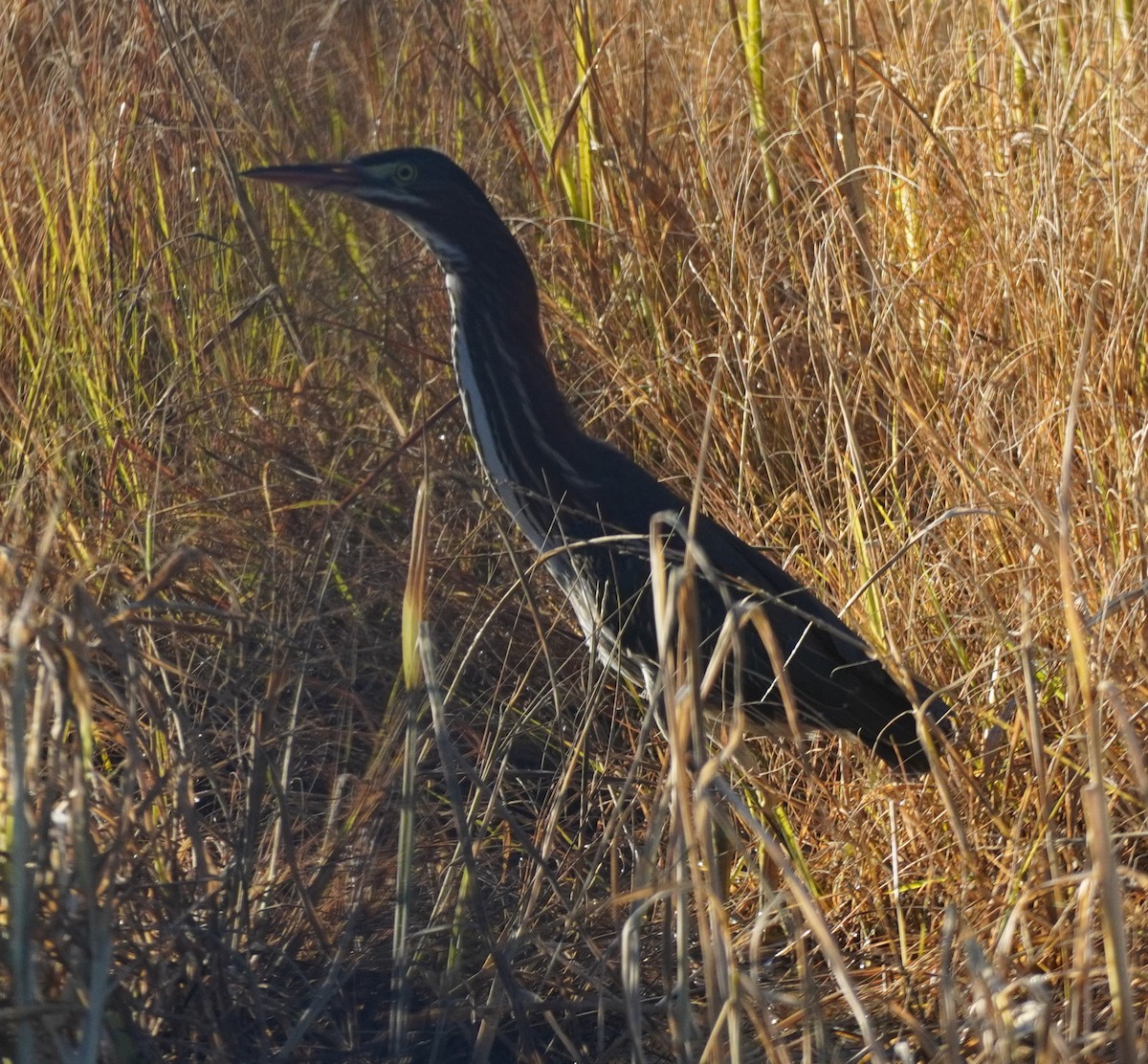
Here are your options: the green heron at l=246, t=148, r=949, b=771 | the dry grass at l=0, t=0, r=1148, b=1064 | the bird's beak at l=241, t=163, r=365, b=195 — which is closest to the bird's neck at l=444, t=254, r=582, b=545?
the green heron at l=246, t=148, r=949, b=771

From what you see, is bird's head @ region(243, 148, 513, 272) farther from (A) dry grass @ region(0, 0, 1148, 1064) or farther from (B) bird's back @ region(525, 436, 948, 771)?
(B) bird's back @ region(525, 436, 948, 771)

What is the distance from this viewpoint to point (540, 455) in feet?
10.7

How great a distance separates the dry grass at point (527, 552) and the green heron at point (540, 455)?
0.13m

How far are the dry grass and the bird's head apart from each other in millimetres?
294

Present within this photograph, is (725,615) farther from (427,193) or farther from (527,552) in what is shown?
(427,193)

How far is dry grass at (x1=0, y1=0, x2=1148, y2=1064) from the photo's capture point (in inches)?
75.2

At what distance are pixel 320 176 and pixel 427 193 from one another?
0.68ft

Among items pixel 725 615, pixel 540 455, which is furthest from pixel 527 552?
pixel 725 615

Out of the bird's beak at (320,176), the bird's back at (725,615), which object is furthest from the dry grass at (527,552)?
the bird's beak at (320,176)

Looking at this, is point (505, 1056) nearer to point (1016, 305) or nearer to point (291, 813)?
point (291, 813)

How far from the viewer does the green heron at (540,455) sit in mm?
3125

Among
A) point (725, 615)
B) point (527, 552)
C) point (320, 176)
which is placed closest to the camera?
point (725, 615)

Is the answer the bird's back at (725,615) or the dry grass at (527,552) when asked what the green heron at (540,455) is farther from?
the dry grass at (527,552)

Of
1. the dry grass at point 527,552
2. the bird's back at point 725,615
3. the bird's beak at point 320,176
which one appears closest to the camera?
the dry grass at point 527,552
